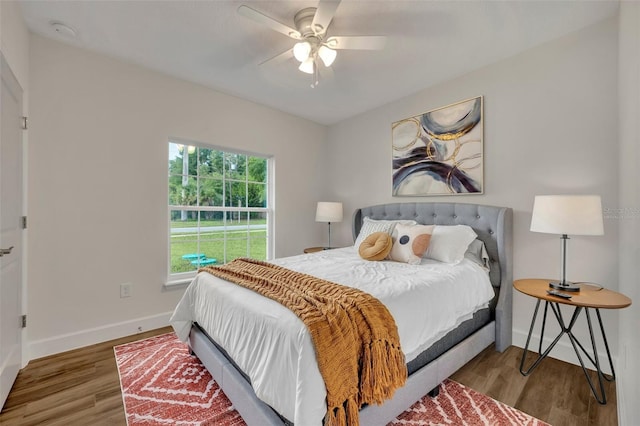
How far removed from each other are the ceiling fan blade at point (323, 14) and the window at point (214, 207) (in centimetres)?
203

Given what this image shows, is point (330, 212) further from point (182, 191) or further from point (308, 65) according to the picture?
point (308, 65)

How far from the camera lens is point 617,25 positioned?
6.68ft

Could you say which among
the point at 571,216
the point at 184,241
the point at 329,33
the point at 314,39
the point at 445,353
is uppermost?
the point at 329,33

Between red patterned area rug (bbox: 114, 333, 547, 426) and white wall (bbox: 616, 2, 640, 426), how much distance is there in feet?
1.76

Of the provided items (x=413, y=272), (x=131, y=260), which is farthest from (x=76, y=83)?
(x=413, y=272)

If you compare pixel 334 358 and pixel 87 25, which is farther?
pixel 87 25

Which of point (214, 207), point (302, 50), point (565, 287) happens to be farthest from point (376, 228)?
point (214, 207)

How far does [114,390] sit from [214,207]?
1.97 m

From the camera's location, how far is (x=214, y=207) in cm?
338

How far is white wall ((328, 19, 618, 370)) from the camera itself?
2100mm

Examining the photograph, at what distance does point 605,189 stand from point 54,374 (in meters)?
4.31

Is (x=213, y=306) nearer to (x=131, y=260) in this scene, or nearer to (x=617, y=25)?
(x=131, y=260)

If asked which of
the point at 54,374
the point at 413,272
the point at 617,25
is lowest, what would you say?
the point at 54,374

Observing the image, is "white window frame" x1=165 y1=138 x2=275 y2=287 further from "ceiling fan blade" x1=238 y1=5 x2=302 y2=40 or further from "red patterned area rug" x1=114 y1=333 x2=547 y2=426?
"ceiling fan blade" x1=238 y1=5 x2=302 y2=40
